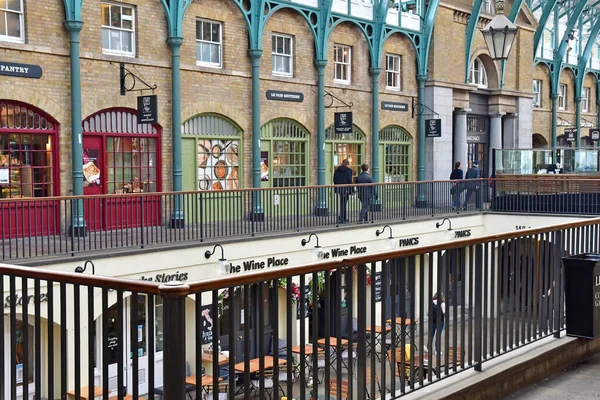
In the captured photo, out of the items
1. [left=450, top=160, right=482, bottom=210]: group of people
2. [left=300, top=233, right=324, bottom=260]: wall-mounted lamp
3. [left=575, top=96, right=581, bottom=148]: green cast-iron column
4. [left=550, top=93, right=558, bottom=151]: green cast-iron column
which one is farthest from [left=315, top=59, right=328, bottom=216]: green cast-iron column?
[left=575, top=96, right=581, bottom=148]: green cast-iron column

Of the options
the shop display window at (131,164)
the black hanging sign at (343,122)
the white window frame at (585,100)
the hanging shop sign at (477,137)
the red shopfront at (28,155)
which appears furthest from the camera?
the white window frame at (585,100)

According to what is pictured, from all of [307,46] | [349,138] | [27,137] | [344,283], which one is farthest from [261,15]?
[344,283]

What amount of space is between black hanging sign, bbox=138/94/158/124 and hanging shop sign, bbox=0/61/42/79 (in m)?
2.42

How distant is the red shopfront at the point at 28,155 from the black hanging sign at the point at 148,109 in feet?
6.52

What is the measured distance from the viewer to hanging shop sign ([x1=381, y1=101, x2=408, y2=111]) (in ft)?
84.5

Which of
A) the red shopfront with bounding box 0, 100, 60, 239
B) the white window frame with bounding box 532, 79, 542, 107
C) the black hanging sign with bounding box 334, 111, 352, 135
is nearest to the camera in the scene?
the red shopfront with bounding box 0, 100, 60, 239

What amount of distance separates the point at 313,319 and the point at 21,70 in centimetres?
1388

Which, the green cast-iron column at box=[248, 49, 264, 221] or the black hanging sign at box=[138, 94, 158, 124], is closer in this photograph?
the black hanging sign at box=[138, 94, 158, 124]

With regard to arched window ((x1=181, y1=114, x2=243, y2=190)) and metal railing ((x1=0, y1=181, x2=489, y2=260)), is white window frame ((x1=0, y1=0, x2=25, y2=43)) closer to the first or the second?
metal railing ((x1=0, y1=181, x2=489, y2=260))

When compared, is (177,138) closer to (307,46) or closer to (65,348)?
(307,46)

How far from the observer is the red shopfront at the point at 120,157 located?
58.7 feet

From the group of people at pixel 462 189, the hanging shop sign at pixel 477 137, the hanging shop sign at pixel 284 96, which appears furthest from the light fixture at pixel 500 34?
the hanging shop sign at pixel 477 137

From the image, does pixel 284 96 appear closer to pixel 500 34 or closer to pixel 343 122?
pixel 343 122

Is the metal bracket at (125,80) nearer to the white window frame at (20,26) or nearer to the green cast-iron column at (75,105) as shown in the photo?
the green cast-iron column at (75,105)
